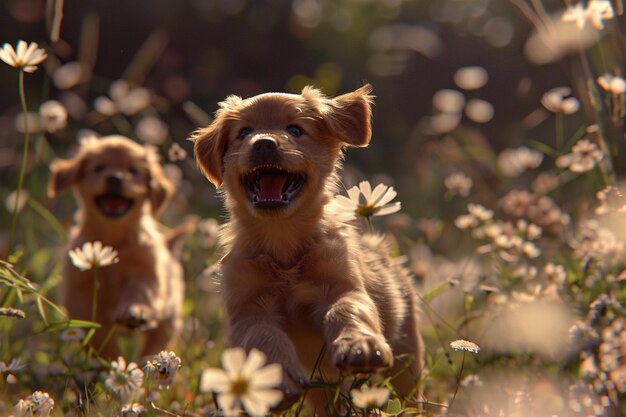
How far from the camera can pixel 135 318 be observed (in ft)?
12.2

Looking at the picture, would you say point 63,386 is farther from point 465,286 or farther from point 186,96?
point 186,96

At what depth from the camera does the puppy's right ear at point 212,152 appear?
303 cm

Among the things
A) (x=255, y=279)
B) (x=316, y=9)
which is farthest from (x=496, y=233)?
(x=316, y=9)

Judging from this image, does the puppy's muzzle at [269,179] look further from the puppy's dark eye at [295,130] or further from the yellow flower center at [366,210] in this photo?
the yellow flower center at [366,210]

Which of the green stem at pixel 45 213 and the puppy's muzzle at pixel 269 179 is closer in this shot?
the puppy's muzzle at pixel 269 179

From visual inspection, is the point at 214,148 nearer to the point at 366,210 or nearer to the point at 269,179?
the point at 269,179

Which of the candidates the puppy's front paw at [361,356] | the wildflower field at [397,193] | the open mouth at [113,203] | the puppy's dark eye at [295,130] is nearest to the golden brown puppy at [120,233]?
the open mouth at [113,203]

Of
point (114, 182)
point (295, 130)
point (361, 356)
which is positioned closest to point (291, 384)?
point (361, 356)

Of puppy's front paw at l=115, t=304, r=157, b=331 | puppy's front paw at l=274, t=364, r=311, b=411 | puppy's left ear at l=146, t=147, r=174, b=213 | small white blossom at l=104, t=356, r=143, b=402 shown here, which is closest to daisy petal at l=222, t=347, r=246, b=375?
puppy's front paw at l=274, t=364, r=311, b=411

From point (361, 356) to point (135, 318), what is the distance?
1913 mm

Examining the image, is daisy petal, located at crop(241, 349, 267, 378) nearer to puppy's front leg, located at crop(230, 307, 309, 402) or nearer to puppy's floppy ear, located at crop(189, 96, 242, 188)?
puppy's front leg, located at crop(230, 307, 309, 402)

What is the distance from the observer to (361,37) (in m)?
8.88

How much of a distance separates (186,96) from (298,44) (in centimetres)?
152

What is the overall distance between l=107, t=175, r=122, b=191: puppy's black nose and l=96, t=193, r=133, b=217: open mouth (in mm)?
90
